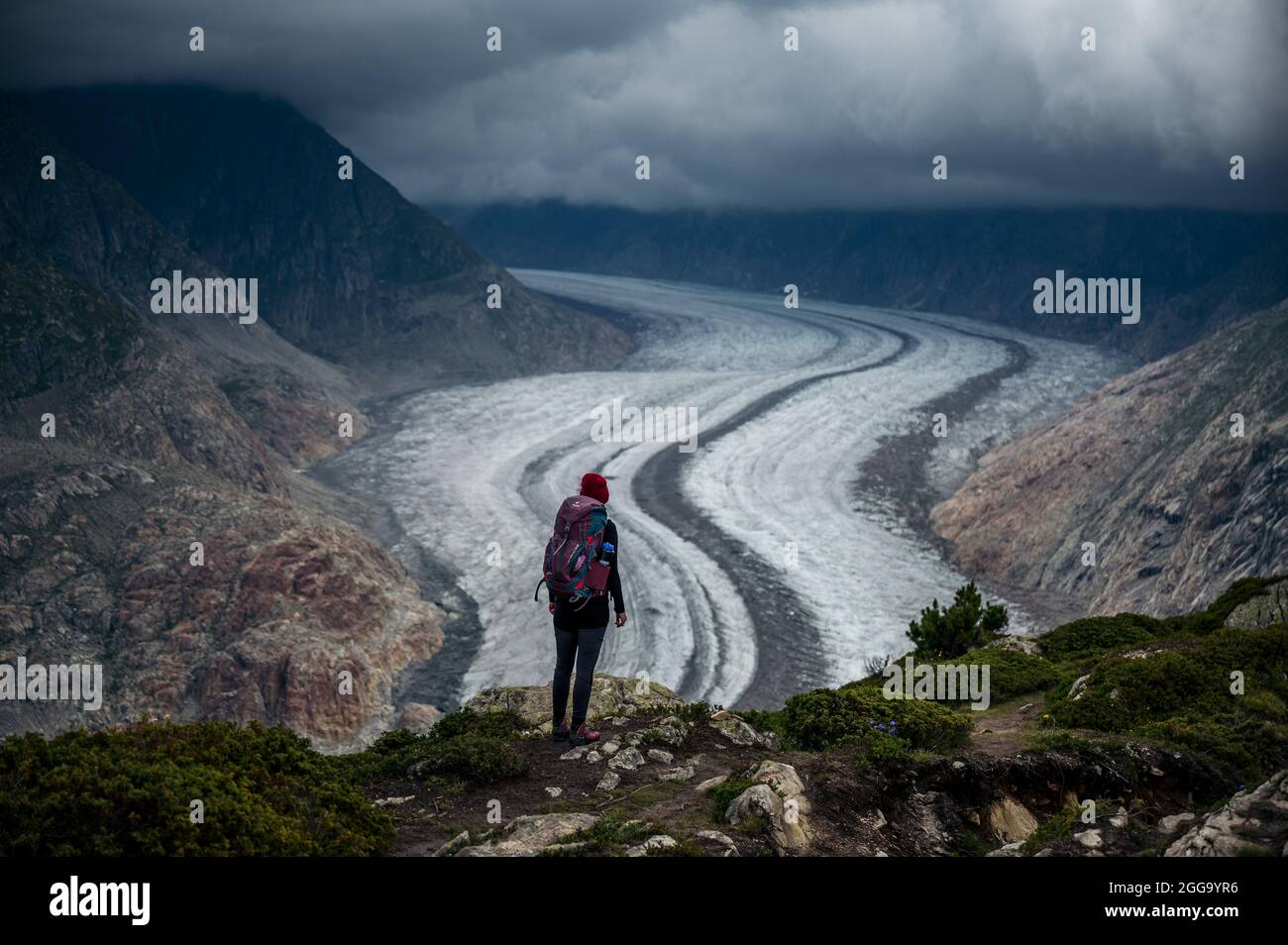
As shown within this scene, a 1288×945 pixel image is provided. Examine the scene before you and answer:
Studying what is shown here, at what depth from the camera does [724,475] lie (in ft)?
172

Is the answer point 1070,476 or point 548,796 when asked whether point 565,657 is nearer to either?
point 548,796

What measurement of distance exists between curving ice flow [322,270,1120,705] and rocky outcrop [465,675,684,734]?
54.7 feet

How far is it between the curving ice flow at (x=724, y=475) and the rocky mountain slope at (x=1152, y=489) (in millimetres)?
3800

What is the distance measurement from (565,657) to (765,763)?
2488 millimetres

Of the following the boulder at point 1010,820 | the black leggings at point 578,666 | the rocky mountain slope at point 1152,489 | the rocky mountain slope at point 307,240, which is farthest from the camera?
the rocky mountain slope at point 307,240

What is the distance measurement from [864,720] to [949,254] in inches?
4976

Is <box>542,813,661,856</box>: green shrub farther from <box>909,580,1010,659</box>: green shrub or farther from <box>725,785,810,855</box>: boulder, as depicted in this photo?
<box>909,580,1010,659</box>: green shrub

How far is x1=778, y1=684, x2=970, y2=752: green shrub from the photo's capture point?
11469mm

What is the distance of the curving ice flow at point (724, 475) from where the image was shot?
35.8 meters

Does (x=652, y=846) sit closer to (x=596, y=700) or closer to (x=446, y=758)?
(x=446, y=758)
